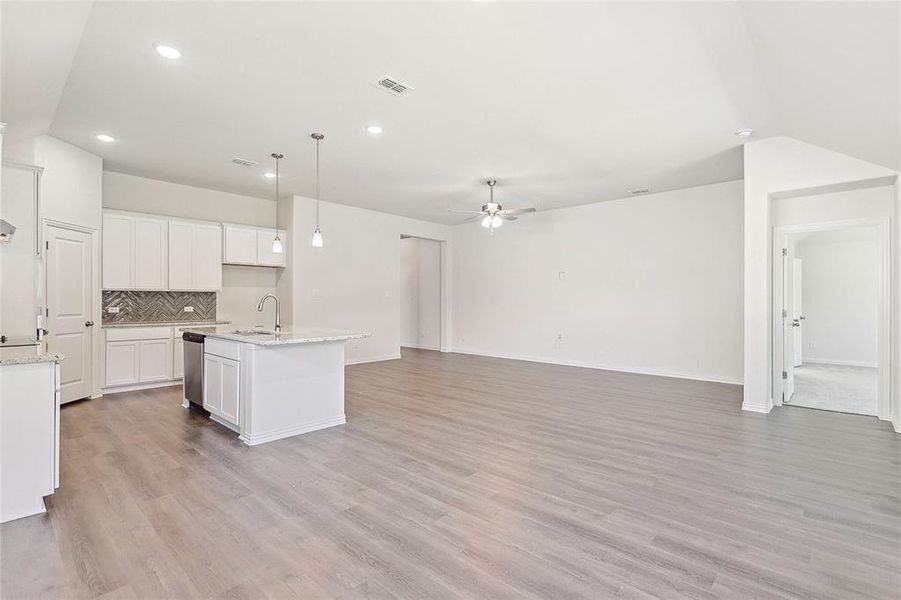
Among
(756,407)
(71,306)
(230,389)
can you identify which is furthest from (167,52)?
(756,407)

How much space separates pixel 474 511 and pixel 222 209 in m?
6.32

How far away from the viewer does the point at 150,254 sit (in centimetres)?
576

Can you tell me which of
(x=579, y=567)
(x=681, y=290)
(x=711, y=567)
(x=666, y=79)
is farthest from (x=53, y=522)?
(x=681, y=290)

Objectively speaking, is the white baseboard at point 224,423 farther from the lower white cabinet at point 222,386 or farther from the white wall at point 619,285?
the white wall at point 619,285

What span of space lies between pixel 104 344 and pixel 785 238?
322 inches

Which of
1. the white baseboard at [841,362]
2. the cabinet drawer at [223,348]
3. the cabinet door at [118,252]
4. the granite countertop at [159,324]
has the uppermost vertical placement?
the cabinet door at [118,252]

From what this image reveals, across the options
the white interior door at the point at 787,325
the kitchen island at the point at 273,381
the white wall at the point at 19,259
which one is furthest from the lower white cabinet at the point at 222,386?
the white interior door at the point at 787,325

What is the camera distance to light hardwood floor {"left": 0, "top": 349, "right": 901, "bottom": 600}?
73.8 inches

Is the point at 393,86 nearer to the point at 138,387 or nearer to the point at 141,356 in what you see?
the point at 141,356

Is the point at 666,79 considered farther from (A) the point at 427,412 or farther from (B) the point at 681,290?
(B) the point at 681,290

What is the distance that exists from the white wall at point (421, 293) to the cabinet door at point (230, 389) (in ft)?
19.7

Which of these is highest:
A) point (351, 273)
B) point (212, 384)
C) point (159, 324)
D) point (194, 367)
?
point (351, 273)

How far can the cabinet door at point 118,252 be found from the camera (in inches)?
212

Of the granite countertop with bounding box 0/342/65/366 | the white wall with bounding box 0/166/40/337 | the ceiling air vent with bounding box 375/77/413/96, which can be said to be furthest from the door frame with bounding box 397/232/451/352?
the granite countertop with bounding box 0/342/65/366
